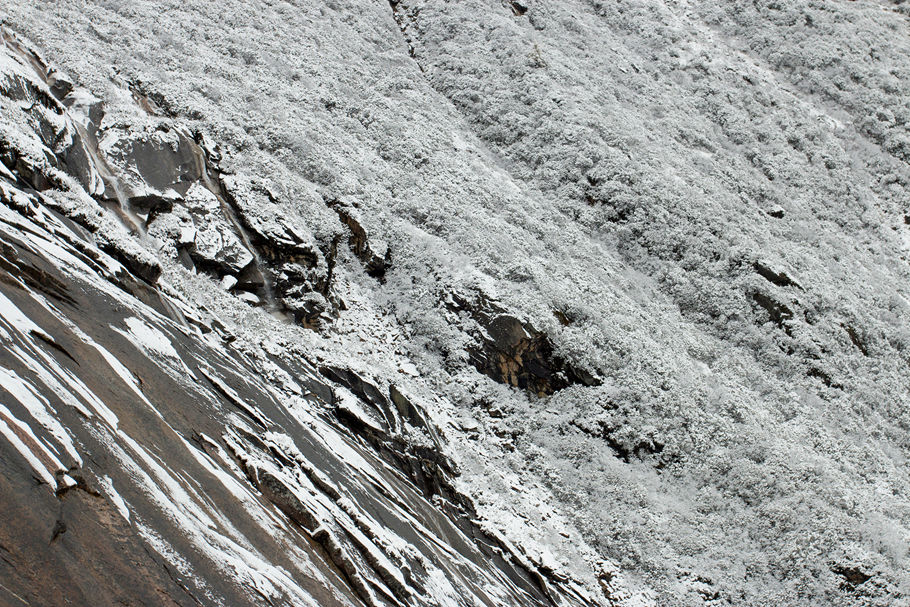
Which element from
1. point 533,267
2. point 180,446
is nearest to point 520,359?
point 533,267

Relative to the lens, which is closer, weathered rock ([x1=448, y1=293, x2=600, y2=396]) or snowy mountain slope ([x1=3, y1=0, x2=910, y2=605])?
snowy mountain slope ([x1=3, y1=0, x2=910, y2=605])

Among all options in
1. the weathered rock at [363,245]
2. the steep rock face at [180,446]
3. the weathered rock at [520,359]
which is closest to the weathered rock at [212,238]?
the steep rock face at [180,446]

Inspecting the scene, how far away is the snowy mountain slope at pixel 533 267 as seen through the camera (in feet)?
40.1

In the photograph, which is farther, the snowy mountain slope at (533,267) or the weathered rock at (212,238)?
the weathered rock at (212,238)

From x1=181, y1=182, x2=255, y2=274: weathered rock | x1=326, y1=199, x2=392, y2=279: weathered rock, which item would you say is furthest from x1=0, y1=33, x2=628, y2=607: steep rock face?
x1=326, y1=199, x2=392, y2=279: weathered rock

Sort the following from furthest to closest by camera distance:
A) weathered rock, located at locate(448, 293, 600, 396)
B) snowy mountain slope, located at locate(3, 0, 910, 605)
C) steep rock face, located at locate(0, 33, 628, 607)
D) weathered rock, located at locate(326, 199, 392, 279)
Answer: weathered rock, located at locate(326, 199, 392, 279), weathered rock, located at locate(448, 293, 600, 396), snowy mountain slope, located at locate(3, 0, 910, 605), steep rock face, located at locate(0, 33, 628, 607)

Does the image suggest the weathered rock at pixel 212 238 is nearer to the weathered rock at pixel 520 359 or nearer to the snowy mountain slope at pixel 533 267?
the snowy mountain slope at pixel 533 267

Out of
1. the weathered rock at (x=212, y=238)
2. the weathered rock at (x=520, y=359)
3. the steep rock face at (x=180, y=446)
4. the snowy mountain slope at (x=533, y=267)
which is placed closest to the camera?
the steep rock face at (x=180, y=446)

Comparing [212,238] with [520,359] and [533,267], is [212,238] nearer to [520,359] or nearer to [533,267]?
[520,359]

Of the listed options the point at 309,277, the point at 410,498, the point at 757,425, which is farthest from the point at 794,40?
the point at 410,498

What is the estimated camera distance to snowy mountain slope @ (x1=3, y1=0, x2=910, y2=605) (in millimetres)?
12211

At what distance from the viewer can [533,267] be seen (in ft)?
56.6

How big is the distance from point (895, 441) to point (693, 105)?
18464 millimetres

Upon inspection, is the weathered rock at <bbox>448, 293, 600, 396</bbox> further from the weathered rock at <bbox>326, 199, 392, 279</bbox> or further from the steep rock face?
the weathered rock at <bbox>326, 199, 392, 279</bbox>
